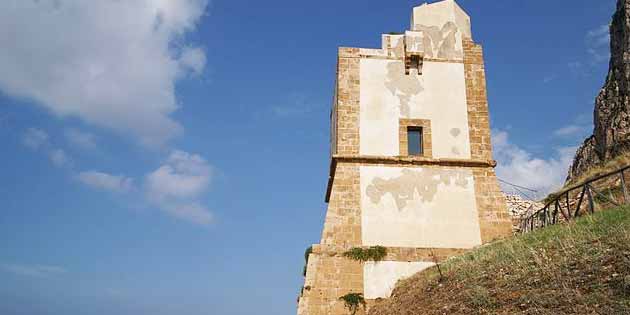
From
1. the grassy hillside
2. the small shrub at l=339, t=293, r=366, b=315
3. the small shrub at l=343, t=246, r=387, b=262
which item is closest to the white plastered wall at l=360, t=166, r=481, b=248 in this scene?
the small shrub at l=343, t=246, r=387, b=262

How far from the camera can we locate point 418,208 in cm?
1545

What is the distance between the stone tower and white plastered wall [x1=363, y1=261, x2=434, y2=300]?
26mm

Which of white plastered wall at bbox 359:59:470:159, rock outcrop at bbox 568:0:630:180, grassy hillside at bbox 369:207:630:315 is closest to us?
grassy hillside at bbox 369:207:630:315

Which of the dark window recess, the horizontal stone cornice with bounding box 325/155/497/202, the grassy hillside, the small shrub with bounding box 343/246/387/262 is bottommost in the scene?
the grassy hillside

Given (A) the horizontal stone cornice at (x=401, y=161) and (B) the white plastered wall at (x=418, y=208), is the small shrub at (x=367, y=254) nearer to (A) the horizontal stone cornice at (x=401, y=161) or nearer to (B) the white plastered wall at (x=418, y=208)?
(B) the white plastered wall at (x=418, y=208)

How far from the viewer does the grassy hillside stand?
7352mm

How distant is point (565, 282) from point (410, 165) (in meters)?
8.25

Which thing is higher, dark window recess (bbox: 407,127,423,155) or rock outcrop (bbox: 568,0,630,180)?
rock outcrop (bbox: 568,0,630,180)

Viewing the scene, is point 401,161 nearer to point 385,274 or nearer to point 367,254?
point 367,254

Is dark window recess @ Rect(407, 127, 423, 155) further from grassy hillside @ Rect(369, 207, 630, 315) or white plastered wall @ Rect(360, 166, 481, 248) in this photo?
grassy hillside @ Rect(369, 207, 630, 315)

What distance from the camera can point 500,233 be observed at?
15359 millimetres

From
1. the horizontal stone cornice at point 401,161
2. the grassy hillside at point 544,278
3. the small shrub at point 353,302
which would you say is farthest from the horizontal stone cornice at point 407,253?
the horizontal stone cornice at point 401,161

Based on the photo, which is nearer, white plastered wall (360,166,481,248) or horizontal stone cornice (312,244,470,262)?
horizontal stone cornice (312,244,470,262)

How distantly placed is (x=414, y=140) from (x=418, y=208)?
7.34ft
